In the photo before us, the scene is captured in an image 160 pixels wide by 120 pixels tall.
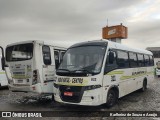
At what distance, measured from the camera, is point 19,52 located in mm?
9773

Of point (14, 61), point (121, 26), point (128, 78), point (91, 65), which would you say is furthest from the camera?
point (121, 26)

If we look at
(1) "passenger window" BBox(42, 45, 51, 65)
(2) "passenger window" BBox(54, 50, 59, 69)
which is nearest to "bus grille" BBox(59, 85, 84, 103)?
(1) "passenger window" BBox(42, 45, 51, 65)

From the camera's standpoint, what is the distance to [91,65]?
26.7ft

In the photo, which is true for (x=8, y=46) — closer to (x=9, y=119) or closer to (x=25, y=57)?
(x=25, y=57)

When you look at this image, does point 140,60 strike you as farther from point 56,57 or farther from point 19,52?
point 19,52

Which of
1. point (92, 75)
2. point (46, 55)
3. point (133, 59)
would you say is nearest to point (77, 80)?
point (92, 75)

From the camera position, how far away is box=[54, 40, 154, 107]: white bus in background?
7824 millimetres

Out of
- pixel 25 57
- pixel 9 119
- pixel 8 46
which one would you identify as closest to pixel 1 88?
pixel 8 46

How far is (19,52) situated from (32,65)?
114 cm

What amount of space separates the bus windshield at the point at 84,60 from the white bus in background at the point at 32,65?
927 millimetres

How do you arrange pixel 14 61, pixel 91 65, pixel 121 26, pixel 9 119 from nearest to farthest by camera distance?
1. pixel 9 119
2. pixel 91 65
3. pixel 14 61
4. pixel 121 26

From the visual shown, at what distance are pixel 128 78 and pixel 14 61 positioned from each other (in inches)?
223

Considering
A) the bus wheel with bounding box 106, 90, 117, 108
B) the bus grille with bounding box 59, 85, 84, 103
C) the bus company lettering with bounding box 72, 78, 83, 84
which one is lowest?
the bus wheel with bounding box 106, 90, 117, 108

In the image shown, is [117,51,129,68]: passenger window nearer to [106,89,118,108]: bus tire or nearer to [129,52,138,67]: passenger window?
[129,52,138,67]: passenger window
